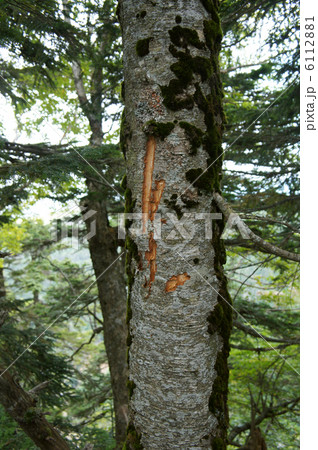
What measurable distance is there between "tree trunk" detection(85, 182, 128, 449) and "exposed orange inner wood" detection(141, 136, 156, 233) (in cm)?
378

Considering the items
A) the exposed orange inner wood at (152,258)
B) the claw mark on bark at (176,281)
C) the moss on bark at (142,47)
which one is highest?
the moss on bark at (142,47)

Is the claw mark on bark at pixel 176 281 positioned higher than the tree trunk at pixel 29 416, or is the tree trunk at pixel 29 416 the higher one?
the claw mark on bark at pixel 176 281

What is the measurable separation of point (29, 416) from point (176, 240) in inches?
81.4

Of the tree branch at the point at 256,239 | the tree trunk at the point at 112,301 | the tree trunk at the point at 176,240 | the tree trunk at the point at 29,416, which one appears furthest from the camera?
the tree trunk at the point at 112,301

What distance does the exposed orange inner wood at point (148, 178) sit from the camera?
1.56 meters

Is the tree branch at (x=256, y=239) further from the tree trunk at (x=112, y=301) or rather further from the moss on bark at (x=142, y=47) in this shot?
the tree trunk at (x=112, y=301)

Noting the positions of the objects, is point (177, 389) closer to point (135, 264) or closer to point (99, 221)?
point (135, 264)

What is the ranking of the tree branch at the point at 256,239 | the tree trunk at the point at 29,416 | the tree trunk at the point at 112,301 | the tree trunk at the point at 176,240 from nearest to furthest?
the tree branch at the point at 256,239 → the tree trunk at the point at 176,240 → the tree trunk at the point at 29,416 → the tree trunk at the point at 112,301

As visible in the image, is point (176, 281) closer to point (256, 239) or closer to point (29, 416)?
point (256, 239)

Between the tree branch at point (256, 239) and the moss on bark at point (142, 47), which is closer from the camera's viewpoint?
the tree branch at point (256, 239)

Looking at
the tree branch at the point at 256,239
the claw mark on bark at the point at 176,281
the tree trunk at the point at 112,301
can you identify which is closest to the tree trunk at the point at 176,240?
the claw mark on bark at the point at 176,281

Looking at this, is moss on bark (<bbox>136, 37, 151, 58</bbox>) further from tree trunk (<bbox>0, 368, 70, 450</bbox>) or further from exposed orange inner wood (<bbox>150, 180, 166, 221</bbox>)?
tree trunk (<bbox>0, 368, 70, 450</bbox>)

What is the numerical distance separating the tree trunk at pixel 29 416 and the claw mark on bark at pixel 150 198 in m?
1.78

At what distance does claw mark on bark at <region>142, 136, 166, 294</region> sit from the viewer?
1534 millimetres
